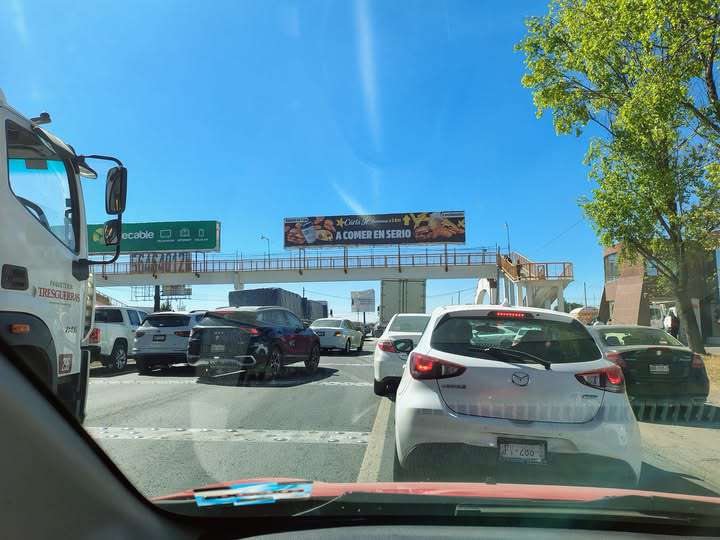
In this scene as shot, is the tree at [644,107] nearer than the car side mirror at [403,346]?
No

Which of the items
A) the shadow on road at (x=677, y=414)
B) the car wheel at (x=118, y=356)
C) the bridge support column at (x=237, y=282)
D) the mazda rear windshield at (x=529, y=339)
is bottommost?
the shadow on road at (x=677, y=414)

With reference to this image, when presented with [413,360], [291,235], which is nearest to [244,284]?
[291,235]

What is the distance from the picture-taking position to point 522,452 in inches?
159

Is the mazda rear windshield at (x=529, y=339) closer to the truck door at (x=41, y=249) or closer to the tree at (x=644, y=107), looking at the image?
the truck door at (x=41, y=249)

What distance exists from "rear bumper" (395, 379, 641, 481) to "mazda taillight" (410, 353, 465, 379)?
0.56ft

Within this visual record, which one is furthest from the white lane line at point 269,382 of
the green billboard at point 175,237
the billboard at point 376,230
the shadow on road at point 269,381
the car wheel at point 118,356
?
the billboard at point 376,230

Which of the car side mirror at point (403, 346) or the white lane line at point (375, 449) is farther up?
the car side mirror at point (403, 346)

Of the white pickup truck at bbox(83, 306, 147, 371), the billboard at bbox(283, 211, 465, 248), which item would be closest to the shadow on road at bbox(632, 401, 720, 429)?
the white pickup truck at bbox(83, 306, 147, 371)

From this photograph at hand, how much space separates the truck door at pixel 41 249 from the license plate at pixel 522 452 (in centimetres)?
315

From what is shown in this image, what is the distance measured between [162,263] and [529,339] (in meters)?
41.9

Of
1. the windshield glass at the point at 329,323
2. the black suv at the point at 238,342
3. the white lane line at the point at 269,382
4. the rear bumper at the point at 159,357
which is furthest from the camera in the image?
the windshield glass at the point at 329,323

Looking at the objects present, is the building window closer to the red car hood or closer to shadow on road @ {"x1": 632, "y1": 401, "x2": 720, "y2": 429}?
shadow on road @ {"x1": 632, "y1": 401, "x2": 720, "y2": 429}

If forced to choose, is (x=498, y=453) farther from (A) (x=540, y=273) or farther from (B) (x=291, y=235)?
(B) (x=291, y=235)

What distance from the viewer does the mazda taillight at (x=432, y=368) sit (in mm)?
4336
